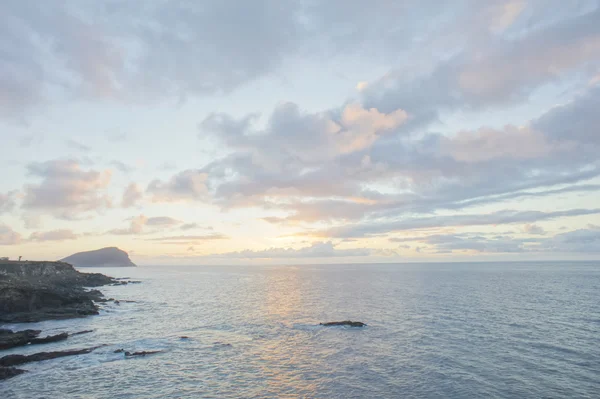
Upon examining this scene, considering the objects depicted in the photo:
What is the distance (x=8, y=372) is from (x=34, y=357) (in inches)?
231

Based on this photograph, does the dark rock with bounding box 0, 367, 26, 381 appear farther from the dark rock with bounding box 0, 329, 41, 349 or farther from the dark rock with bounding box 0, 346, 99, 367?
the dark rock with bounding box 0, 329, 41, 349

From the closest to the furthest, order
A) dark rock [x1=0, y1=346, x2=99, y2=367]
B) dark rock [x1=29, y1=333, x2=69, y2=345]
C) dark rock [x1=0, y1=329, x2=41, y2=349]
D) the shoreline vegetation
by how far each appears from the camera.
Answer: dark rock [x1=0, y1=346, x2=99, y2=367] < the shoreline vegetation < dark rock [x1=0, y1=329, x2=41, y2=349] < dark rock [x1=29, y1=333, x2=69, y2=345]

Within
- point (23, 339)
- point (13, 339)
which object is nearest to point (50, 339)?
point (23, 339)

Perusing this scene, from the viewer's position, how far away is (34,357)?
1742 inches

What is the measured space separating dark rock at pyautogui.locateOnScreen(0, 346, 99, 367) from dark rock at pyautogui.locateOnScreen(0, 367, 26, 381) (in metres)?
3.08

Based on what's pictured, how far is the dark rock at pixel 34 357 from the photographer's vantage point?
42069 mm

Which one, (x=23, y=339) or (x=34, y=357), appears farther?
(x=23, y=339)

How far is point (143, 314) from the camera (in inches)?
3231

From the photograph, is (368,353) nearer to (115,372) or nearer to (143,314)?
(115,372)

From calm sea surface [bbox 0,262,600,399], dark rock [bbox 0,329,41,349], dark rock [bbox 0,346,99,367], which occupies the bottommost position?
calm sea surface [bbox 0,262,600,399]

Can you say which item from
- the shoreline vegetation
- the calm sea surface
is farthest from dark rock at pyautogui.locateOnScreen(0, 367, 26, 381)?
the calm sea surface

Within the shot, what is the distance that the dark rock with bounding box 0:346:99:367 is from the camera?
138 feet

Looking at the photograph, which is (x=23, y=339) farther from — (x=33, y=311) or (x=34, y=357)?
(x=33, y=311)

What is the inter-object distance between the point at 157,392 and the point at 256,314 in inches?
1956
